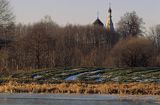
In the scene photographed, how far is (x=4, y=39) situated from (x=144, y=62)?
75.1 ft

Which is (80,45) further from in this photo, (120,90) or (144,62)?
(120,90)

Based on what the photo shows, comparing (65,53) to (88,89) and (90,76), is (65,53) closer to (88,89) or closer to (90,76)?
(90,76)

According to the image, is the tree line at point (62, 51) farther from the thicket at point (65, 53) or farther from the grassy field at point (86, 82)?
the grassy field at point (86, 82)

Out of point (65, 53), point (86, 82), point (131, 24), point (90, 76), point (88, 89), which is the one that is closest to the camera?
point (88, 89)

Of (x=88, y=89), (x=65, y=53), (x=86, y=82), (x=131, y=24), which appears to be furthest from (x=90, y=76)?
(x=131, y=24)

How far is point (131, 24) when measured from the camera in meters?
98.9

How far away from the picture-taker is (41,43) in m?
69.4

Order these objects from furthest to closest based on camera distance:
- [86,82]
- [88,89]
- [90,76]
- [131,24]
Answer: [131,24] < [90,76] < [86,82] < [88,89]

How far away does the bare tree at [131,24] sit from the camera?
9819cm

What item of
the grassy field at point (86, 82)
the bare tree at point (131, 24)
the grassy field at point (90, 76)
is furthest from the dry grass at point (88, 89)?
the bare tree at point (131, 24)

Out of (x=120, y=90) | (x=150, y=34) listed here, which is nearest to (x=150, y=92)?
(x=120, y=90)

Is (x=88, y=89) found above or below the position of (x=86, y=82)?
below

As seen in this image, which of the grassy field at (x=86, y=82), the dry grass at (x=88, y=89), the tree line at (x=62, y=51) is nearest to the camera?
the dry grass at (x=88, y=89)

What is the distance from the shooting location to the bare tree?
98.2 m
